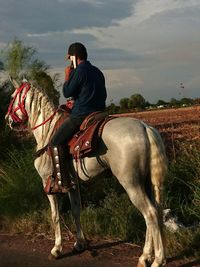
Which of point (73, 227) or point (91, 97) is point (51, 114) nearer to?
point (91, 97)

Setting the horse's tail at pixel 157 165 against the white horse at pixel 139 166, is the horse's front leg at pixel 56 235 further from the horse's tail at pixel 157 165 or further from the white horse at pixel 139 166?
the horse's tail at pixel 157 165

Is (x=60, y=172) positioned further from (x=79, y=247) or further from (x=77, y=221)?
(x=79, y=247)

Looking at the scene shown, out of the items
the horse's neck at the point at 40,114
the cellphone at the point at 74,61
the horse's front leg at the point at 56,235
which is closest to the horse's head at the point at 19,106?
the horse's neck at the point at 40,114

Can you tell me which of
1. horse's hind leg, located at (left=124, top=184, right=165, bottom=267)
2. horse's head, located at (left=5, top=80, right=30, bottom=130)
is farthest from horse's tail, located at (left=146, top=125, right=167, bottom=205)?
horse's head, located at (left=5, top=80, right=30, bottom=130)

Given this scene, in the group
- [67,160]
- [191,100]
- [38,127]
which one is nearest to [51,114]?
[38,127]

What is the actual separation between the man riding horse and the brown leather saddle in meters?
0.12

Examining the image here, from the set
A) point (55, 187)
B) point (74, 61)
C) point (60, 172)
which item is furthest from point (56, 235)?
point (74, 61)

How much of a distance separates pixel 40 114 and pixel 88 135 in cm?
134

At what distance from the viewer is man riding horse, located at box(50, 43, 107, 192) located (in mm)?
6309

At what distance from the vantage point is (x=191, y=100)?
9266 mm

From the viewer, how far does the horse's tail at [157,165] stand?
5664 mm

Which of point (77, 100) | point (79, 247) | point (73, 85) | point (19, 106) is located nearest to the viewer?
point (73, 85)

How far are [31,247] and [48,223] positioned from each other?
32.1 inches

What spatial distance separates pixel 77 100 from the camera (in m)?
6.43
